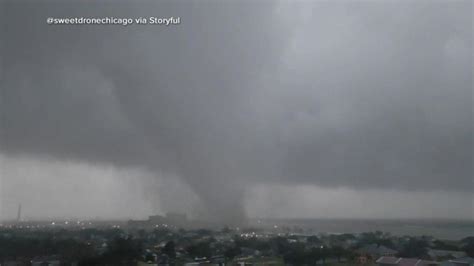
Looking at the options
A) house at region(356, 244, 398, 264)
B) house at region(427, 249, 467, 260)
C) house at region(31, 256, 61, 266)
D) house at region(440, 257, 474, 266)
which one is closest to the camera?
house at region(31, 256, 61, 266)

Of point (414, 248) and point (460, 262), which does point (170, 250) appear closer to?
point (414, 248)

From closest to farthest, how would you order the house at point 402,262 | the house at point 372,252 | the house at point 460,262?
the house at point 460,262, the house at point 402,262, the house at point 372,252

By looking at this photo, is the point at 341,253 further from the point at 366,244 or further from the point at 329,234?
the point at 329,234

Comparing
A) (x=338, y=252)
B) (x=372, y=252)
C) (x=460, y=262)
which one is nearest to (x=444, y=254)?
(x=460, y=262)

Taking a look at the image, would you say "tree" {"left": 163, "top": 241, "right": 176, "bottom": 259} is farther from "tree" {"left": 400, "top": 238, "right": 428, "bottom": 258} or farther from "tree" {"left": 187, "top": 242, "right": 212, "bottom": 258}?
"tree" {"left": 400, "top": 238, "right": 428, "bottom": 258}

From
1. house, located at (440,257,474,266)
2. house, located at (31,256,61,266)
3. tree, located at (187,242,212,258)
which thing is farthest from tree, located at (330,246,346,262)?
house, located at (31,256,61,266)

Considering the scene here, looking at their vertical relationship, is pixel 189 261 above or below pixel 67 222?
below

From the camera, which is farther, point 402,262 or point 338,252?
point 338,252

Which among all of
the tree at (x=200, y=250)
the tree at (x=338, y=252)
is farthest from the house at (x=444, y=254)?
the tree at (x=200, y=250)

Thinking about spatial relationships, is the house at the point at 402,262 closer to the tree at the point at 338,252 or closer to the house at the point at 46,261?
the tree at the point at 338,252

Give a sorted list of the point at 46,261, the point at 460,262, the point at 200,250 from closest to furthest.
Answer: the point at 46,261 → the point at 460,262 → the point at 200,250

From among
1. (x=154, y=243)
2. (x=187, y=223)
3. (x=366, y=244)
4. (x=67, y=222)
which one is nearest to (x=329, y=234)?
(x=366, y=244)
